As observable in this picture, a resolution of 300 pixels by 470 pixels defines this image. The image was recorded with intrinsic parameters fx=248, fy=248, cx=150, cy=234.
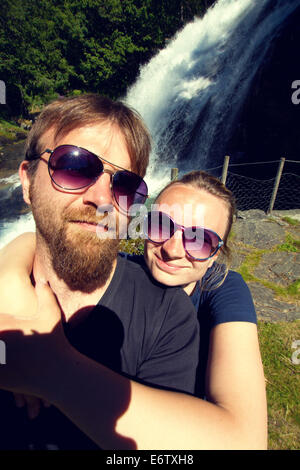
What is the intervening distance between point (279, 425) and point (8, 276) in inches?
124

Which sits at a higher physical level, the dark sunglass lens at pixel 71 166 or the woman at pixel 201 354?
the dark sunglass lens at pixel 71 166

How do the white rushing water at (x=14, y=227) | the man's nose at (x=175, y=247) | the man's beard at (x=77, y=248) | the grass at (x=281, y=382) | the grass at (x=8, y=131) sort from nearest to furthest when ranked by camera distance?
the man's beard at (x=77, y=248) < the man's nose at (x=175, y=247) < the grass at (x=281, y=382) < the white rushing water at (x=14, y=227) < the grass at (x=8, y=131)

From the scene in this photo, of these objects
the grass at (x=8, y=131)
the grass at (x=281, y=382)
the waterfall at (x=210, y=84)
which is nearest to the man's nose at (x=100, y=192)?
the grass at (x=281, y=382)

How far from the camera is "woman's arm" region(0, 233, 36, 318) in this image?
120 centimetres

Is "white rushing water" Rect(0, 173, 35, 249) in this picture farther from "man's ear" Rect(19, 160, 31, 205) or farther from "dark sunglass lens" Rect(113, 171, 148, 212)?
"dark sunglass lens" Rect(113, 171, 148, 212)

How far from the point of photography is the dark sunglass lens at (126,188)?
165 cm

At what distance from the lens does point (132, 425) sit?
3.24 feet

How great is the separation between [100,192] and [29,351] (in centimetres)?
98

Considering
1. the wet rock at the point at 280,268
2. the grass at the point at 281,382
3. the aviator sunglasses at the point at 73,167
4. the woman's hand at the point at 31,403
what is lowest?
the grass at the point at 281,382

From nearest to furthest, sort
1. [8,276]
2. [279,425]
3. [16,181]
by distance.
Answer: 1. [8,276]
2. [279,425]
3. [16,181]

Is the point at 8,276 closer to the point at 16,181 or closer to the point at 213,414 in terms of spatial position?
the point at 213,414

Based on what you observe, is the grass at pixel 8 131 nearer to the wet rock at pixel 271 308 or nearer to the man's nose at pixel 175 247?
the wet rock at pixel 271 308
